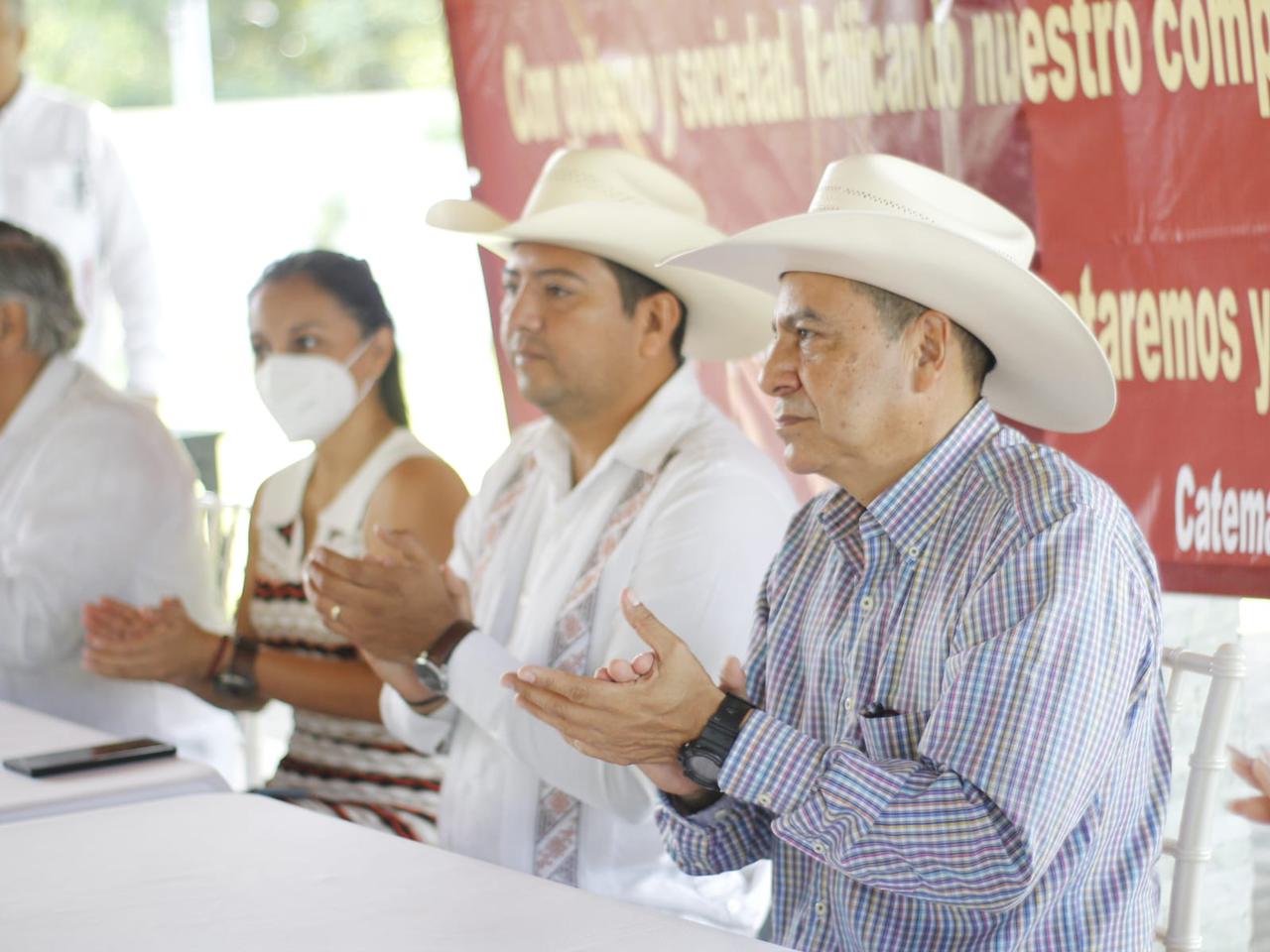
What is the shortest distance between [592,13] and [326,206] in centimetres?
977

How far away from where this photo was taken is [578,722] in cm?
174

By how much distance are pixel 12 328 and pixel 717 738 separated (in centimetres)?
220

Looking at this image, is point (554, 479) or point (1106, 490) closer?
point (1106, 490)

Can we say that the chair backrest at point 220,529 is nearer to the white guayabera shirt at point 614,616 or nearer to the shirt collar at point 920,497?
the white guayabera shirt at point 614,616

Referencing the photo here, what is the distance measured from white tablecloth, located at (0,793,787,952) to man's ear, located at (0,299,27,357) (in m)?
1.70

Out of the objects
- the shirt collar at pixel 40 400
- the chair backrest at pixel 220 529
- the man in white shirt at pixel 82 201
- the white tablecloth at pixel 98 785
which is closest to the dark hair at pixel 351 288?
the shirt collar at pixel 40 400

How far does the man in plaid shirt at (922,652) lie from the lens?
164cm

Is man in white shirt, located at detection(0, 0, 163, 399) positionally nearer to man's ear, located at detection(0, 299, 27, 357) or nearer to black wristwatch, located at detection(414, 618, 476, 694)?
man's ear, located at detection(0, 299, 27, 357)

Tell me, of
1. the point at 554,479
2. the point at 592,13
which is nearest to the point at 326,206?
the point at 592,13

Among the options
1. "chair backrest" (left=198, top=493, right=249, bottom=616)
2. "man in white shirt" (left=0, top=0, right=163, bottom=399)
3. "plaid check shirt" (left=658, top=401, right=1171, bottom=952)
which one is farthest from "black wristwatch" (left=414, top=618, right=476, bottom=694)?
"man in white shirt" (left=0, top=0, right=163, bottom=399)

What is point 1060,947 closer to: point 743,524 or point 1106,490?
point 1106,490

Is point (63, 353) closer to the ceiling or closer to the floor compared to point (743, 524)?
closer to the ceiling

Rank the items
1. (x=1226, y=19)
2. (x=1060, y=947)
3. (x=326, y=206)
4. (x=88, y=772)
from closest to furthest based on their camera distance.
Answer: (x=1060, y=947) < (x=88, y=772) < (x=1226, y=19) < (x=326, y=206)

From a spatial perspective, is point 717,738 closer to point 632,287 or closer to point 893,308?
point 893,308
